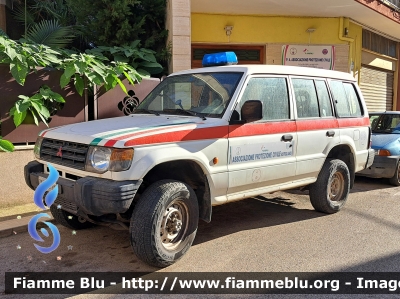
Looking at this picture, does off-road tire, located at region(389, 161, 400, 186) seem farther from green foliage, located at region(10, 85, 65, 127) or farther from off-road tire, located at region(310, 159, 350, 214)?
green foliage, located at region(10, 85, 65, 127)

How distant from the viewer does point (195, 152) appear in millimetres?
3830

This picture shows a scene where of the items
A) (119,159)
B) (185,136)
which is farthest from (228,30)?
(119,159)

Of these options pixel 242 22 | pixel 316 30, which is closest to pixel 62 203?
pixel 242 22

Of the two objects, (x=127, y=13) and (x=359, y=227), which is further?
(x=127, y=13)

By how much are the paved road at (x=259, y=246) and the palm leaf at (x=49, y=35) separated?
14.4 feet

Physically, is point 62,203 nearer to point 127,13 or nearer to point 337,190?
point 337,190

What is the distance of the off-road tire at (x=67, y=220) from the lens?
459cm

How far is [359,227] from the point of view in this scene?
16.7 feet

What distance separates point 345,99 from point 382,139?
8.03 ft

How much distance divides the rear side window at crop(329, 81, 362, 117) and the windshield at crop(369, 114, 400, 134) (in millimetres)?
2505

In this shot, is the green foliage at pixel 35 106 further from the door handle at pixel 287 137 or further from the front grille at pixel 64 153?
the door handle at pixel 287 137

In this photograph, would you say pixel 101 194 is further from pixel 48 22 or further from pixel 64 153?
pixel 48 22

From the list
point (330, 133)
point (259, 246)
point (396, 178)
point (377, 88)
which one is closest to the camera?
point (259, 246)

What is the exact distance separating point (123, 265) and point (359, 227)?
311cm
